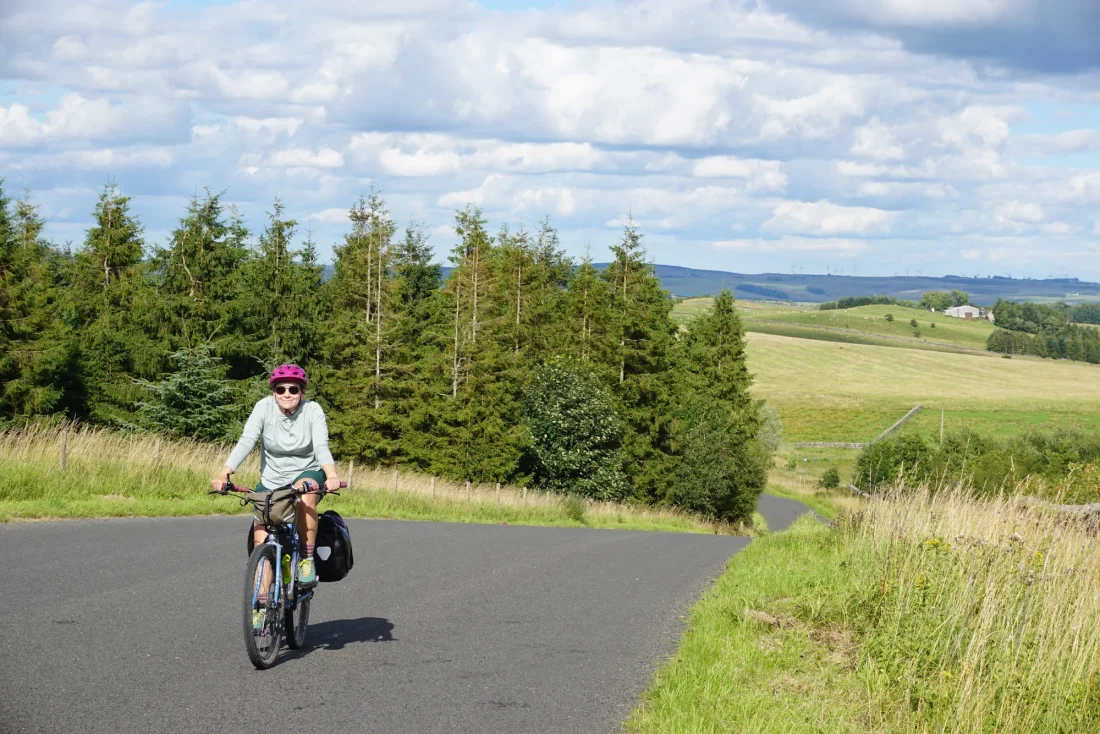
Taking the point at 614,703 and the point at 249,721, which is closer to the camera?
the point at 249,721

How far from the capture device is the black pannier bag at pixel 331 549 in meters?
8.32

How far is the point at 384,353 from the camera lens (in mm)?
55625

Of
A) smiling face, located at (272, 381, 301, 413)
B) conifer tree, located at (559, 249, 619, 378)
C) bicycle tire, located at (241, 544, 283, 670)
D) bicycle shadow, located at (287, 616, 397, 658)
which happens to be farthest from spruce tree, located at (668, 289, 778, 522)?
bicycle tire, located at (241, 544, 283, 670)

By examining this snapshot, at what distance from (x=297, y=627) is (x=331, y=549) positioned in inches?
25.1

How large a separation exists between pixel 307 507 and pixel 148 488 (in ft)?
39.7

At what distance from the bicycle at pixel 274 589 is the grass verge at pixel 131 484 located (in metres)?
7.90

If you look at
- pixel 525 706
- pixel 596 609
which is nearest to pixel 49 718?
pixel 525 706

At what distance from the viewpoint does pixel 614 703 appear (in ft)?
24.4

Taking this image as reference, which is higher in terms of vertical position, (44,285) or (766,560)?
(44,285)

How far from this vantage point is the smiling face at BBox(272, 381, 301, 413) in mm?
7910

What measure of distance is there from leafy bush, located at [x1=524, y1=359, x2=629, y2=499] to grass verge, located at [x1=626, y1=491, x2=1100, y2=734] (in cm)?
4234

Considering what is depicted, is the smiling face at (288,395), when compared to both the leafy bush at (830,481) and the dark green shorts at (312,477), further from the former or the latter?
the leafy bush at (830,481)

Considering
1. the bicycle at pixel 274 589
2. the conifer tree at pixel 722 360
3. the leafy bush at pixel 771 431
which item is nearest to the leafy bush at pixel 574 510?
the bicycle at pixel 274 589

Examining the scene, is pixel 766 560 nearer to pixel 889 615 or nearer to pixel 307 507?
pixel 889 615
